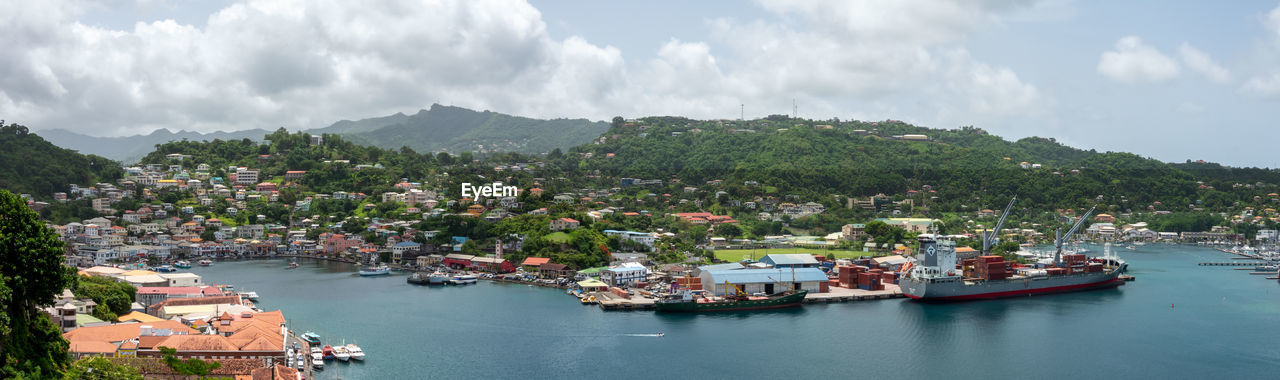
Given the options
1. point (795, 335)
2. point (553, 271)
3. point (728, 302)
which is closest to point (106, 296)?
point (553, 271)

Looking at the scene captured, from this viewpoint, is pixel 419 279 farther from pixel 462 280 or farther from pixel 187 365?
pixel 187 365

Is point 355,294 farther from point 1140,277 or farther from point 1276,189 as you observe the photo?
point 1276,189

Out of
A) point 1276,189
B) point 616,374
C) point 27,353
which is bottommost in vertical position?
point 616,374

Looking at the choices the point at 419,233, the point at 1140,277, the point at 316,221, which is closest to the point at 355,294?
the point at 419,233

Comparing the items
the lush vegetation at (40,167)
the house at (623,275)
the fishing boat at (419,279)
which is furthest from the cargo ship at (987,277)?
the lush vegetation at (40,167)

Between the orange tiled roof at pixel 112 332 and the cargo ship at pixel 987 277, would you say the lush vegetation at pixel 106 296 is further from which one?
the cargo ship at pixel 987 277

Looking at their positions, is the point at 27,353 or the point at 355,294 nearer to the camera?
the point at 27,353
